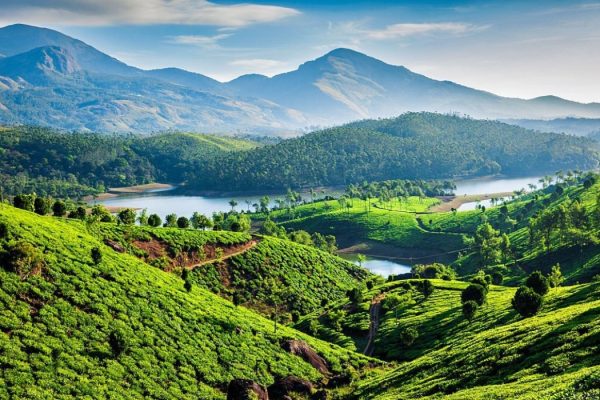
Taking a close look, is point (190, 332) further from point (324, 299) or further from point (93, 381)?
point (324, 299)

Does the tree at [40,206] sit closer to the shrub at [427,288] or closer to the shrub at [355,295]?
the shrub at [355,295]

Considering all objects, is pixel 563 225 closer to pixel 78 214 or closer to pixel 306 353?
pixel 306 353

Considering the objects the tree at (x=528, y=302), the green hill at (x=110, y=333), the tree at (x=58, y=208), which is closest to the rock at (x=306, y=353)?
the green hill at (x=110, y=333)

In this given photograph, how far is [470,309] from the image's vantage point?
86.1m

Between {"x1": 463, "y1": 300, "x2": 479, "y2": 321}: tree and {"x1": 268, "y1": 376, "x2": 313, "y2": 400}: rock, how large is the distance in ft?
119

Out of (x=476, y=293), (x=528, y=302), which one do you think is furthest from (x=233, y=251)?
(x=528, y=302)

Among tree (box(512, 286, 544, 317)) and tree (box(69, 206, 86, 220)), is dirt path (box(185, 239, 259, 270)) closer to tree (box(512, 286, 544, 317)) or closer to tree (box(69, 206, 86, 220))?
tree (box(69, 206, 86, 220))

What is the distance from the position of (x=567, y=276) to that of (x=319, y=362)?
306 feet

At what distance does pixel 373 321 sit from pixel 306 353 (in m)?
32.4

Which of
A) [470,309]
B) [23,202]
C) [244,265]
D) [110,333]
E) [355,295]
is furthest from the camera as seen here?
[244,265]

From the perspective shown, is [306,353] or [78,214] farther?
[78,214]

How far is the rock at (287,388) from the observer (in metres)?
61.1

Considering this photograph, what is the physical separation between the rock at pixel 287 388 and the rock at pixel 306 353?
41.8 feet

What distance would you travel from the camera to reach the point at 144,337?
6303 centimetres
